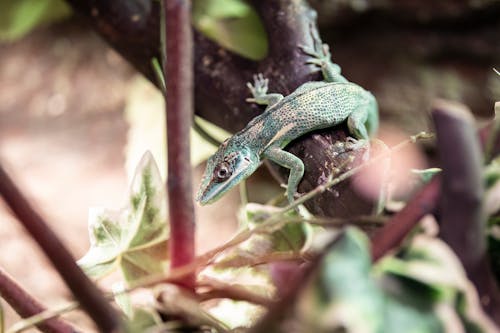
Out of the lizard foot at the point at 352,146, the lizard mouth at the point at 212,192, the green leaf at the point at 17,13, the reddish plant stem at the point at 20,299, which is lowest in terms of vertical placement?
the lizard mouth at the point at 212,192

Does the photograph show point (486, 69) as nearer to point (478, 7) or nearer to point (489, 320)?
point (478, 7)

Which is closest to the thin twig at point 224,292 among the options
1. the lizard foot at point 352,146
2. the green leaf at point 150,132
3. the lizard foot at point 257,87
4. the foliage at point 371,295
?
the foliage at point 371,295

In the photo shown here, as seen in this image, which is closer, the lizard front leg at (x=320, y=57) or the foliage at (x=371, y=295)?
the foliage at (x=371, y=295)

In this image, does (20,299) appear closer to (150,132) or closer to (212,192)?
(212,192)

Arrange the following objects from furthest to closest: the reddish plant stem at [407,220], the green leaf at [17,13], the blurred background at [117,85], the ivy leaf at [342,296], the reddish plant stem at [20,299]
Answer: the blurred background at [117,85], the green leaf at [17,13], the reddish plant stem at [20,299], the reddish plant stem at [407,220], the ivy leaf at [342,296]

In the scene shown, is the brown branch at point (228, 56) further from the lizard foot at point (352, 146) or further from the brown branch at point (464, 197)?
the brown branch at point (464, 197)

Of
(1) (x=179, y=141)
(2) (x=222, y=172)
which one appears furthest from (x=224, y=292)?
(2) (x=222, y=172)

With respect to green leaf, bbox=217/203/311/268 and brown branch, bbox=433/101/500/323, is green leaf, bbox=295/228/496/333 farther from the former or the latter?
green leaf, bbox=217/203/311/268

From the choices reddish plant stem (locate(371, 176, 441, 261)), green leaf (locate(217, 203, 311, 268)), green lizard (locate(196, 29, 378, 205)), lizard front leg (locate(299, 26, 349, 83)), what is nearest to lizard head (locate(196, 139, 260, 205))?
green lizard (locate(196, 29, 378, 205))
